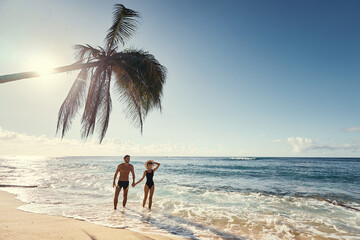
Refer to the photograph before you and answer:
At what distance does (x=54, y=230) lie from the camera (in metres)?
4.73

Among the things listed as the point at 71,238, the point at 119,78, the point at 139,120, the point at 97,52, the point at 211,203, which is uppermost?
the point at 97,52

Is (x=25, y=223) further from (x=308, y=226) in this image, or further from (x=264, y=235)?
(x=308, y=226)

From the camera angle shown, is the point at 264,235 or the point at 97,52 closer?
the point at 97,52

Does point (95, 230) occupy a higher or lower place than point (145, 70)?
lower

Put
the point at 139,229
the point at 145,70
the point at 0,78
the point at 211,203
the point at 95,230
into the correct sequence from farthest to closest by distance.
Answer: the point at 211,203
the point at 139,229
the point at 95,230
the point at 145,70
the point at 0,78

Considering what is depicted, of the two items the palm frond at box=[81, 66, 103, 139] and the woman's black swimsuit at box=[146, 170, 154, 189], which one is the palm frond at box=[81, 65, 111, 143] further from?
the woman's black swimsuit at box=[146, 170, 154, 189]

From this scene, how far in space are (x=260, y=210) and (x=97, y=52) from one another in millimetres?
8442

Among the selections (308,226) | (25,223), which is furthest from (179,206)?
(25,223)

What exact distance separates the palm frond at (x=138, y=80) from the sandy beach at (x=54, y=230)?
2.77 m

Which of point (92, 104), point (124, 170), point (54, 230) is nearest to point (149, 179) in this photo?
point (124, 170)

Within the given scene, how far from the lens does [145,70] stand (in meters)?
4.56

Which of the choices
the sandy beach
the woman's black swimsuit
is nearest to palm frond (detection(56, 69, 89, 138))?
the sandy beach

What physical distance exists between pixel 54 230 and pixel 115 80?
4.14 metres

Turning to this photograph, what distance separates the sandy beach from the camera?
4332 millimetres
